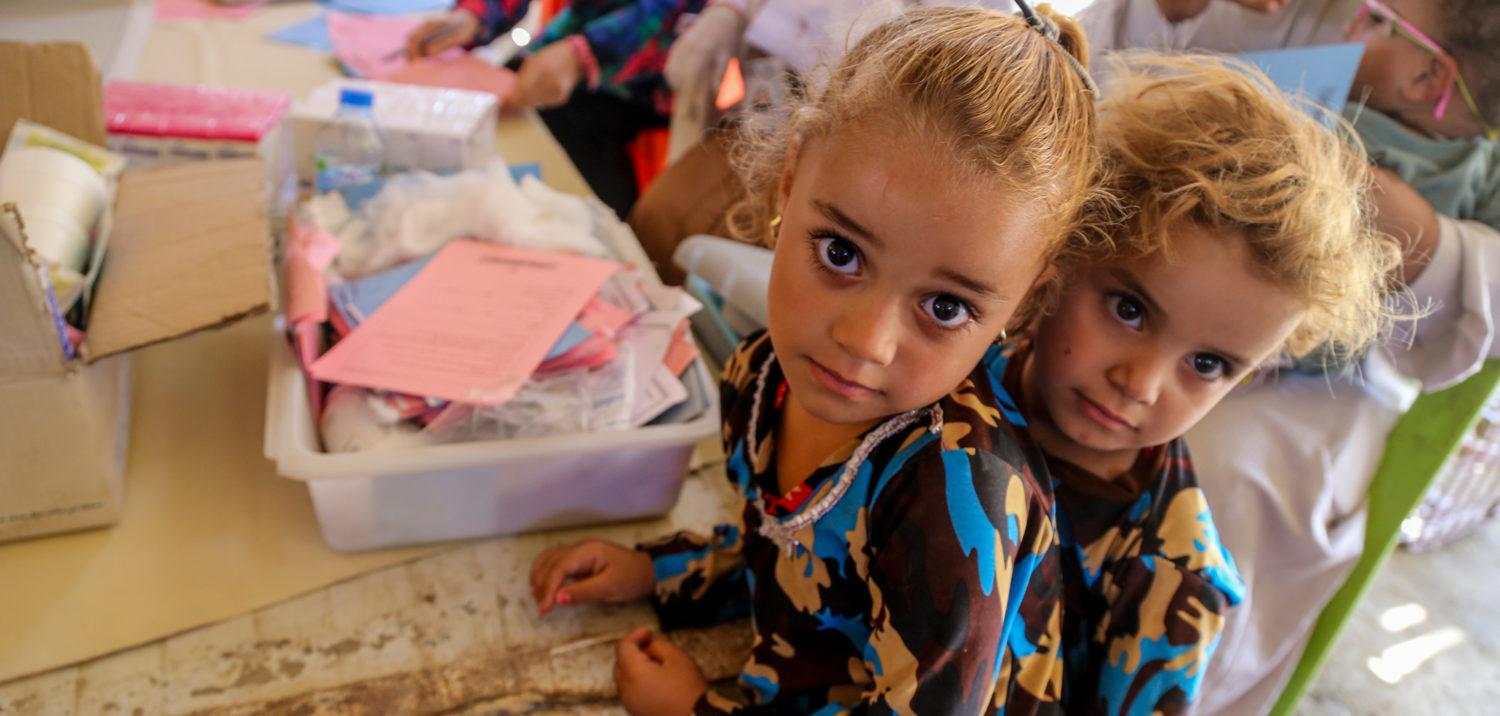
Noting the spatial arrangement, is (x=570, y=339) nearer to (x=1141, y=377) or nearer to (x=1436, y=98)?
(x=1141, y=377)

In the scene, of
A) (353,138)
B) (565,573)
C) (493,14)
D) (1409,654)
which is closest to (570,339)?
(565,573)

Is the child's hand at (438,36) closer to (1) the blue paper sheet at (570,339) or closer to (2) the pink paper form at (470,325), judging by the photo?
(2) the pink paper form at (470,325)

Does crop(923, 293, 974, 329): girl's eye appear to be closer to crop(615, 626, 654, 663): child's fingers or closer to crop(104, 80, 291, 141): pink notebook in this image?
crop(615, 626, 654, 663): child's fingers

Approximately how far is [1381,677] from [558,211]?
1.44 meters

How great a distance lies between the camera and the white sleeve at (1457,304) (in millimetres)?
841

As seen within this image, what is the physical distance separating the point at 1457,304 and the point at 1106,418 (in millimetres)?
476

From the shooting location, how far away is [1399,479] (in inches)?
35.3

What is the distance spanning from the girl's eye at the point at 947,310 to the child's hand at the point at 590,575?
1.25 feet

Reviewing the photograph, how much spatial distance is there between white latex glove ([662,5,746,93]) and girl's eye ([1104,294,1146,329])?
2.85 feet

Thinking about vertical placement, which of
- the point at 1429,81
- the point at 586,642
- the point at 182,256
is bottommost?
the point at 586,642

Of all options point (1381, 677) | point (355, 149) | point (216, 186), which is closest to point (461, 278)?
point (216, 186)

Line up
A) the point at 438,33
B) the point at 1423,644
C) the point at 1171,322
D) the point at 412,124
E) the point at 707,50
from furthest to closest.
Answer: the point at 438,33 → the point at 1423,644 → the point at 707,50 → the point at 412,124 → the point at 1171,322

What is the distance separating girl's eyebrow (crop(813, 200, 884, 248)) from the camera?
53cm

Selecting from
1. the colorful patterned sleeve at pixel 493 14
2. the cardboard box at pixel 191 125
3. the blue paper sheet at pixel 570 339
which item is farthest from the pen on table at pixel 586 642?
the colorful patterned sleeve at pixel 493 14
